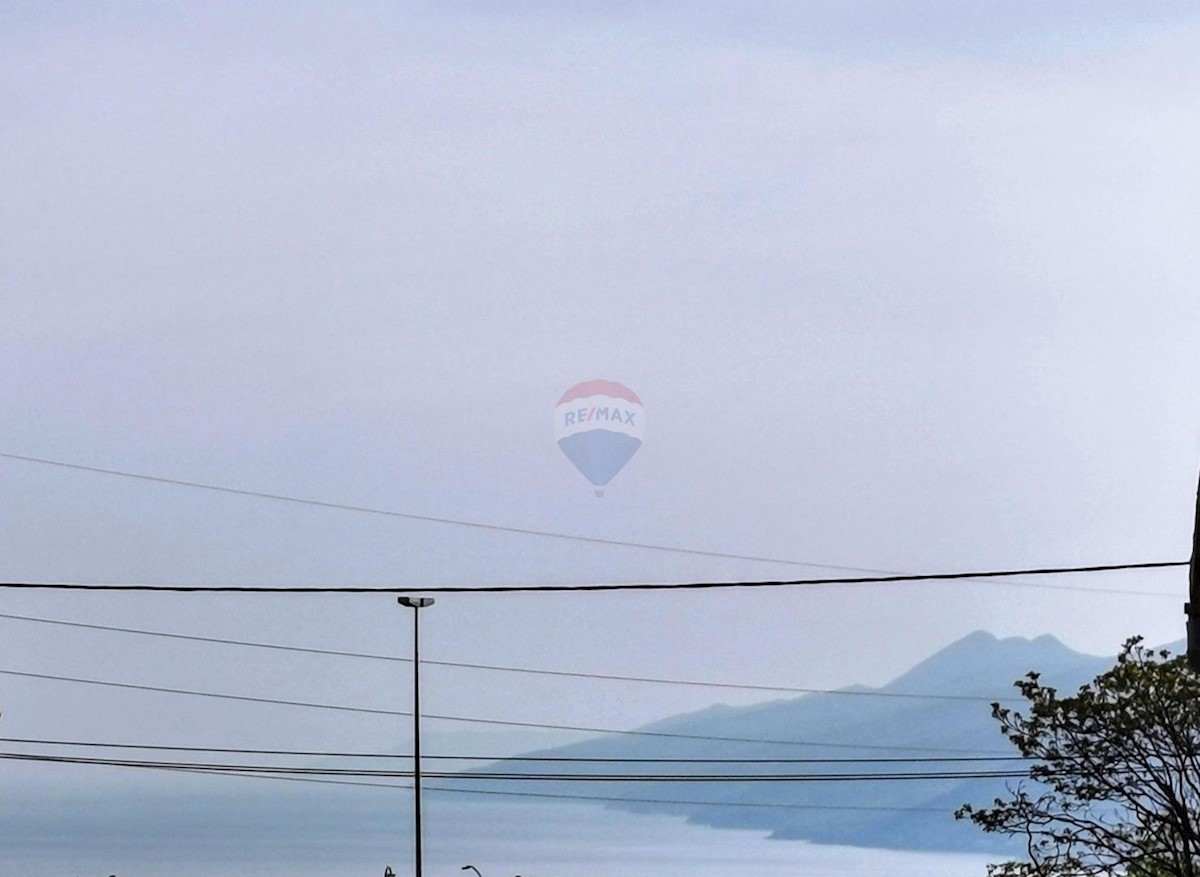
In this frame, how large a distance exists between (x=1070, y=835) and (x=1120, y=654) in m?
4.23

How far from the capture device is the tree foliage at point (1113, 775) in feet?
141

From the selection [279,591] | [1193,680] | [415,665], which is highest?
[415,665]

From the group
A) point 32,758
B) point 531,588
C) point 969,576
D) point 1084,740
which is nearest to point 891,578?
point 969,576

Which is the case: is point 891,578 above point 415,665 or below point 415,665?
below

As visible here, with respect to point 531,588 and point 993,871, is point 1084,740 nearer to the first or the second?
point 993,871

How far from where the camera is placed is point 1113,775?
43.4m

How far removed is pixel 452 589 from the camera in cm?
3828

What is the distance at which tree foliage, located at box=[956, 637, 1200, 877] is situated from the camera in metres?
42.8

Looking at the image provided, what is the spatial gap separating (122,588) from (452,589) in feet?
31.4

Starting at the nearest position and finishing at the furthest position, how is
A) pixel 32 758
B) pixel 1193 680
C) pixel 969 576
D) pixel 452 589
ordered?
pixel 969 576 < pixel 452 589 < pixel 1193 680 < pixel 32 758

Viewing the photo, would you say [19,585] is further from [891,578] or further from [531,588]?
[891,578]

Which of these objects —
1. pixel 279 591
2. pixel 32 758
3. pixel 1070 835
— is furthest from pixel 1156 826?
pixel 32 758

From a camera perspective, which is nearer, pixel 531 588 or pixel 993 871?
pixel 531 588

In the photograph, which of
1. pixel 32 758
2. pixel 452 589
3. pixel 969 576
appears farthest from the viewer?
pixel 32 758
